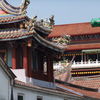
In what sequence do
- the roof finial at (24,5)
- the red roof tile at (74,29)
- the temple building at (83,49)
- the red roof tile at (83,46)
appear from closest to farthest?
the roof finial at (24,5), the temple building at (83,49), the red roof tile at (83,46), the red roof tile at (74,29)

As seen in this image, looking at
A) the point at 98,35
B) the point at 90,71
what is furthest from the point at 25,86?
the point at 98,35

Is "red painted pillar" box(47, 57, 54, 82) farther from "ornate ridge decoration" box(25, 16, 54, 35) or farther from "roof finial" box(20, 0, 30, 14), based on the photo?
"roof finial" box(20, 0, 30, 14)

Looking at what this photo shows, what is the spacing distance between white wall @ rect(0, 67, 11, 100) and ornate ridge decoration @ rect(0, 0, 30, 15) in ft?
19.1

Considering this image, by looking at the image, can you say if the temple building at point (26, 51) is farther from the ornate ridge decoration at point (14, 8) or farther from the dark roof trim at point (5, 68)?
the dark roof trim at point (5, 68)

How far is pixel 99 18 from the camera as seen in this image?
8.75 m

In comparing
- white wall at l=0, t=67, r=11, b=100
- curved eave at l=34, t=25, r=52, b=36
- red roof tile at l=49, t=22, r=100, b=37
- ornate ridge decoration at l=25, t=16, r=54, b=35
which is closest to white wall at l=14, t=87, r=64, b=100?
white wall at l=0, t=67, r=11, b=100

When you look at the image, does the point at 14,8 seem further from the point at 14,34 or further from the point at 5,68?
the point at 5,68

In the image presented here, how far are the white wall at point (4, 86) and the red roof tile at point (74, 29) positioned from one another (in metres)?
47.0

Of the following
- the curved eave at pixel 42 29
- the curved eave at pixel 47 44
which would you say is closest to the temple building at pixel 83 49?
the curved eave at pixel 42 29

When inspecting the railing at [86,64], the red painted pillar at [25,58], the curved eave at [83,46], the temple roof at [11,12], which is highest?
the curved eave at [83,46]

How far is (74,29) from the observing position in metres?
66.3

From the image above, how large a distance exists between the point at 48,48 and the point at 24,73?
3375 millimetres

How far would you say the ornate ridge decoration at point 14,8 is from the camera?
21.5m

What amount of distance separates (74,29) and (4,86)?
5043 cm
